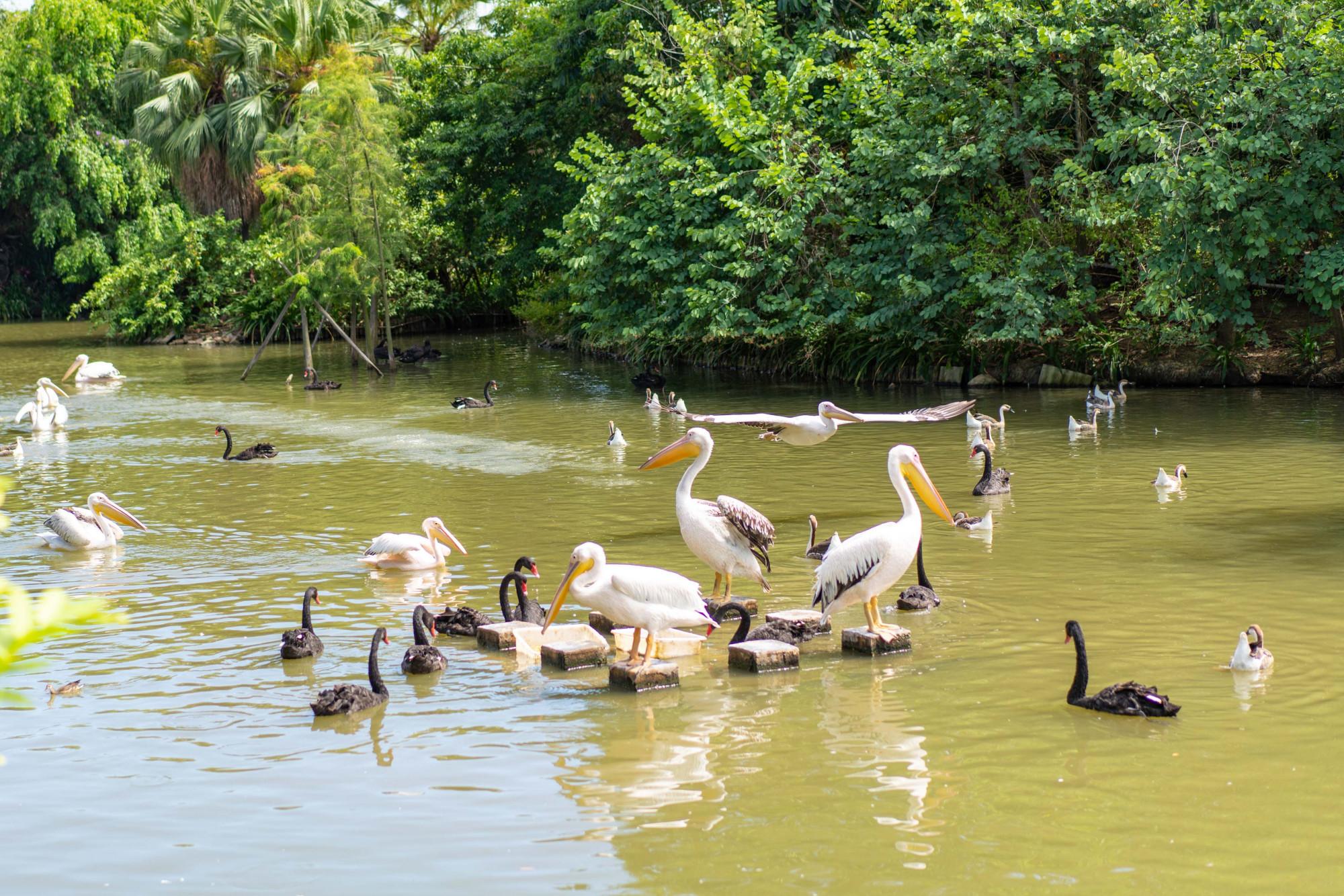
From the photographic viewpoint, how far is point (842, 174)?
78.1 feet

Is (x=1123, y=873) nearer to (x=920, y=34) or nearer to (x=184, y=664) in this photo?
(x=184, y=664)

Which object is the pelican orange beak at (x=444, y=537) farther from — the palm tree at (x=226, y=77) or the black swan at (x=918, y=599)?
the palm tree at (x=226, y=77)

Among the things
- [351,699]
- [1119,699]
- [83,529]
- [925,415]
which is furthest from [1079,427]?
[351,699]

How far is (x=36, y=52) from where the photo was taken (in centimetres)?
4578

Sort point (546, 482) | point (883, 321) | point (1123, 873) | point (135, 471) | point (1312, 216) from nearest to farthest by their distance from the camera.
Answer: point (1123, 873)
point (546, 482)
point (135, 471)
point (1312, 216)
point (883, 321)

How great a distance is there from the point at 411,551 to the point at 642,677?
383 cm

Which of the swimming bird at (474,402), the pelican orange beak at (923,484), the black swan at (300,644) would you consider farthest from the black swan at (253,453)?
the pelican orange beak at (923,484)

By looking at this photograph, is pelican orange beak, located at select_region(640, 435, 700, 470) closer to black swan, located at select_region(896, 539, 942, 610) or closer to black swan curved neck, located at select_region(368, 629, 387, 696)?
black swan, located at select_region(896, 539, 942, 610)

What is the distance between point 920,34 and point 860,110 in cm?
307

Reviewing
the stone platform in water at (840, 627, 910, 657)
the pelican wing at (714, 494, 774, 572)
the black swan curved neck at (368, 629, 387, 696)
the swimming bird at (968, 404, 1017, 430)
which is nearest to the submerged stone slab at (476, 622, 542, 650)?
the black swan curved neck at (368, 629, 387, 696)

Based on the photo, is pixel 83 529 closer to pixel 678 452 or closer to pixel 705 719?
pixel 678 452

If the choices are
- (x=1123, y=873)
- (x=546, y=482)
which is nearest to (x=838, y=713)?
(x=1123, y=873)

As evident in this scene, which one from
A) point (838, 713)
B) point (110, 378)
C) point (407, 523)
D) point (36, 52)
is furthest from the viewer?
point (36, 52)

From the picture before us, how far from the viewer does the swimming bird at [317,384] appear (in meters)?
27.2
